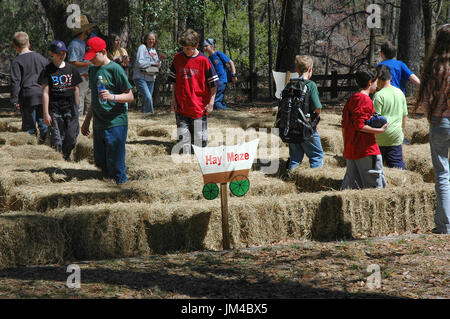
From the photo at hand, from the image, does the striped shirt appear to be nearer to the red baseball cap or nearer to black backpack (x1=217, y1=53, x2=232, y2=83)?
the red baseball cap

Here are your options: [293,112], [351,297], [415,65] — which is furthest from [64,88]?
[415,65]

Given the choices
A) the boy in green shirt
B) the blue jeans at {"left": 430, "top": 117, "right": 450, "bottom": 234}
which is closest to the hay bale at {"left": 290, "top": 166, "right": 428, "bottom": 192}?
the blue jeans at {"left": 430, "top": 117, "right": 450, "bottom": 234}

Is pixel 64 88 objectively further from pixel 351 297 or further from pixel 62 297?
pixel 351 297

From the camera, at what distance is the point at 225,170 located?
6.10 m

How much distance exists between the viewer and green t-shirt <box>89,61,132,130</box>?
7395mm

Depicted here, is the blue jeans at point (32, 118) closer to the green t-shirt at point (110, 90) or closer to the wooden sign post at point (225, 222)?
the green t-shirt at point (110, 90)

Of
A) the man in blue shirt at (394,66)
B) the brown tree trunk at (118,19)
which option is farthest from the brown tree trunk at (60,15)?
the man in blue shirt at (394,66)

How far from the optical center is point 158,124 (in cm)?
1152

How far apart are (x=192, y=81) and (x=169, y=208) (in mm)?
2656

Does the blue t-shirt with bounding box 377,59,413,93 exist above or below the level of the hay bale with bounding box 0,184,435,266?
above

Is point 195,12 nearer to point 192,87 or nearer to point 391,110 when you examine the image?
point 192,87

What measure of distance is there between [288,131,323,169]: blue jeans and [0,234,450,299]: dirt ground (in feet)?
8.89

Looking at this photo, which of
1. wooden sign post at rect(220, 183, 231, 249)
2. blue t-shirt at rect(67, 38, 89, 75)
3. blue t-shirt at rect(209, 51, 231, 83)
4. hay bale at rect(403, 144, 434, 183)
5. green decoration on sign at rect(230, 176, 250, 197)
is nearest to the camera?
wooden sign post at rect(220, 183, 231, 249)
